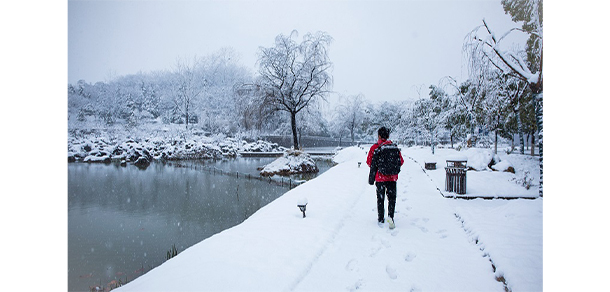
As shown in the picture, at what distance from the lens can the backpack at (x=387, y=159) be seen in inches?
111

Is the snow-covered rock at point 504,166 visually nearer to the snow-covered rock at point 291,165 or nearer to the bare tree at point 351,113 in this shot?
the bare tree at point 351,113

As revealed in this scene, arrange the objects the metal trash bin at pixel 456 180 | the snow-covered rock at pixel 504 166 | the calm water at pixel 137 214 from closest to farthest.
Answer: the calm water at pixel 137 214 → the metal trash bin at pixel 456 180 → the snow-covered rock at pixel 504 166

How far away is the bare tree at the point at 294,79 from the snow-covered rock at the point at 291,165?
0.38 metres

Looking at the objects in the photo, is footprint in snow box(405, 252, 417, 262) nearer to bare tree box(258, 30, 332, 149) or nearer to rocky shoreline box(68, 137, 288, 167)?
rocky shoreline box(68, 137, 288, 167)

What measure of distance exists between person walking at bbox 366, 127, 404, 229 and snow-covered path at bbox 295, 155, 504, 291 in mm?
299

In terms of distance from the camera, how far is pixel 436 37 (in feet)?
12.8

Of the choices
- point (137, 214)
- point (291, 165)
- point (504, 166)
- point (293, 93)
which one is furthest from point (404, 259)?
point (293, 93)

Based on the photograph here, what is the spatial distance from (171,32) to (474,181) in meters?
5.98

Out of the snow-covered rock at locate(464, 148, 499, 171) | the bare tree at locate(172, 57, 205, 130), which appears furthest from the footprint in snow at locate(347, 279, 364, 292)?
the snow-covered rock at locate(464, 148, 499, 171)

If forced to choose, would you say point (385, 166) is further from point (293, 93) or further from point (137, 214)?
point (293, 93)

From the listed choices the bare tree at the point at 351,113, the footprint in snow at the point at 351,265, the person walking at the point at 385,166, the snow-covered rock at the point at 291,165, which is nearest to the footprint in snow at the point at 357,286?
the footprint in snow at the point at 351,265

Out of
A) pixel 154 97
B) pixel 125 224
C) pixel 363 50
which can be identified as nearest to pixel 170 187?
pixel 125 224
